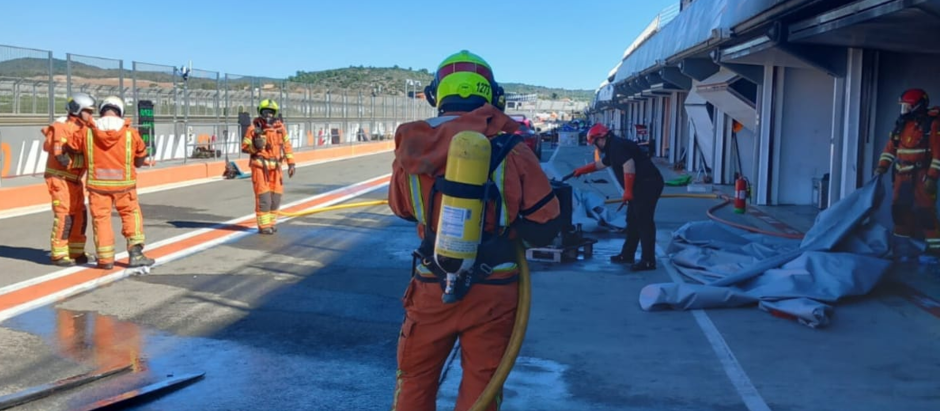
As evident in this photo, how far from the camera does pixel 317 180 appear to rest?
21.6 metres

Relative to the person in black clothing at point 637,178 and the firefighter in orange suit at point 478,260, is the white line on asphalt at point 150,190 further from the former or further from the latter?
the firefighter in orange suit at point 478,260

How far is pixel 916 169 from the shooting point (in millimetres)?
9422

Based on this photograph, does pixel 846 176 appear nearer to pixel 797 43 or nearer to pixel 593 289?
pixel 797 43

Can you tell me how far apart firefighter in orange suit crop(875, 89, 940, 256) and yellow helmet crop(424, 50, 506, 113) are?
694cm

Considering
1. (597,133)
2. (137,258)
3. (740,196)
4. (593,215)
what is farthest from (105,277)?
(740,196)

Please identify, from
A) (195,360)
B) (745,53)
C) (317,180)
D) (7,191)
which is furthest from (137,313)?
(317,180)

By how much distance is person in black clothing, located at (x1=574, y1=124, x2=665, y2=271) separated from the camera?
9.30 meters

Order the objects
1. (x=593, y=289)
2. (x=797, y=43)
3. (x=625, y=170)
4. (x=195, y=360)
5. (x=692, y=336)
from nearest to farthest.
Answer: (x=195, y=360)
(x=692, y=336)
(x=593, y=289)
(x=625, y=170)
(x=797, y=43)

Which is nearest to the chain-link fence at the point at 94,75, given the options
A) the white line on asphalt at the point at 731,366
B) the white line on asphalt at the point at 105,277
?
the white line on asphalt at the point at 105,277

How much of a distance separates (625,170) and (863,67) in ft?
14.8

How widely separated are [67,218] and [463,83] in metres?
6.88

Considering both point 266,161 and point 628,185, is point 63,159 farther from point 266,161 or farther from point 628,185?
point 628,185

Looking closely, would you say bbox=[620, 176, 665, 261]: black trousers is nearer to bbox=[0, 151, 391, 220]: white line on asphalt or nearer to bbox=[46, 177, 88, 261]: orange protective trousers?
bbox=[46, 177, 88, 261]: orange protective trousers

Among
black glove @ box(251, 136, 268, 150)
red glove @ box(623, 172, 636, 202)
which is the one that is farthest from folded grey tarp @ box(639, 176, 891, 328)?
black glove @ box(251, 136, 268, 150)
